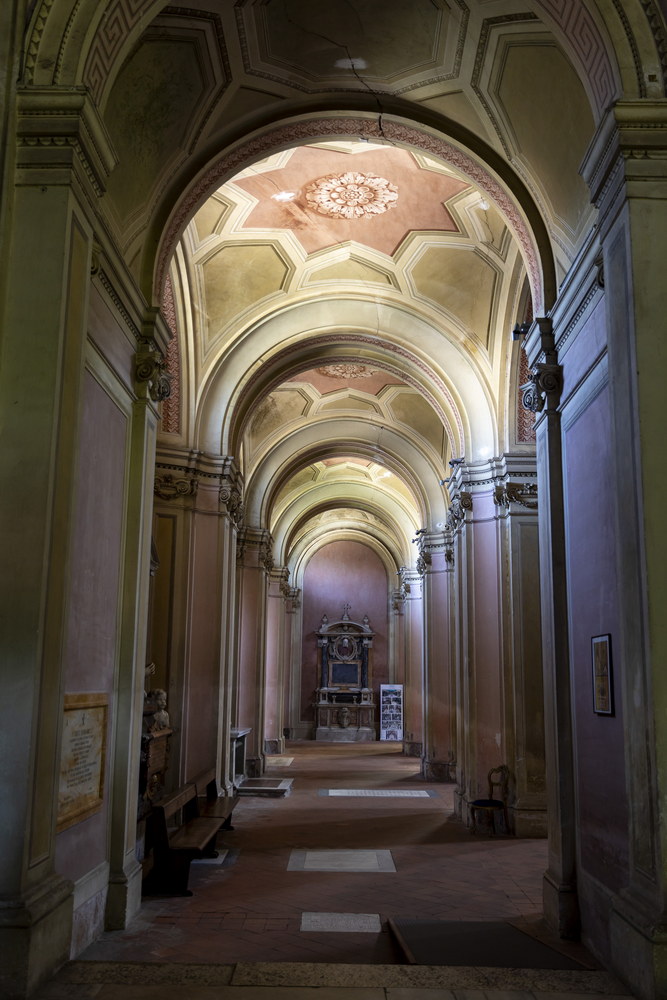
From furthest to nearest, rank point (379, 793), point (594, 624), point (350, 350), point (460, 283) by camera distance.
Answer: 1. point (379, 793)
2. point (350, 350)
3. point (460, 283)
4. point (594, 624)

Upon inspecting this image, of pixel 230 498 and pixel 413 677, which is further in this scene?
pixel 413 677

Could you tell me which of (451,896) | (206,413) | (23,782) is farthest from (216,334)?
(23,782)

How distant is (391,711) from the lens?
26.8 metres

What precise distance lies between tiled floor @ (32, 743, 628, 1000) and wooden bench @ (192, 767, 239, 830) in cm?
39

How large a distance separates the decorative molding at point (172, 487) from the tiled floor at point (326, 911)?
437cm

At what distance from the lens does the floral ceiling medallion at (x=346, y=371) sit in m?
16.3

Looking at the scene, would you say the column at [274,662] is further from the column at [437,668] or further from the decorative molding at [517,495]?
the decorative molding at [517,495]

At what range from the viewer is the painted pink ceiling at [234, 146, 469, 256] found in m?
9.89

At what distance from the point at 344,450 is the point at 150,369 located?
42.8ft

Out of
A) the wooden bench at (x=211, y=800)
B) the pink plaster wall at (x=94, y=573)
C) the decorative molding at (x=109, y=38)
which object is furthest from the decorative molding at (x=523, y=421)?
the decorative molding at (x=109, y=38)

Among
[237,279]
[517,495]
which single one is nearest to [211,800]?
[517,495]

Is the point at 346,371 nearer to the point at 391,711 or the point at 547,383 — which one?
the point at 547,383

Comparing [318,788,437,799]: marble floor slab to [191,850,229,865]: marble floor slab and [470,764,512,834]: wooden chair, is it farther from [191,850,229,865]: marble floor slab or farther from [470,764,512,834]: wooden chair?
[191,850,229,865]: marble floor slab

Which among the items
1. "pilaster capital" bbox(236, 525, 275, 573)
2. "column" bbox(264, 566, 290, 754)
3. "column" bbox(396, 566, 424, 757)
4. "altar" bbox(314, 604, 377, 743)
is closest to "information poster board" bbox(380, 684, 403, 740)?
"altar" bbox(314, 604, 377, 743)
